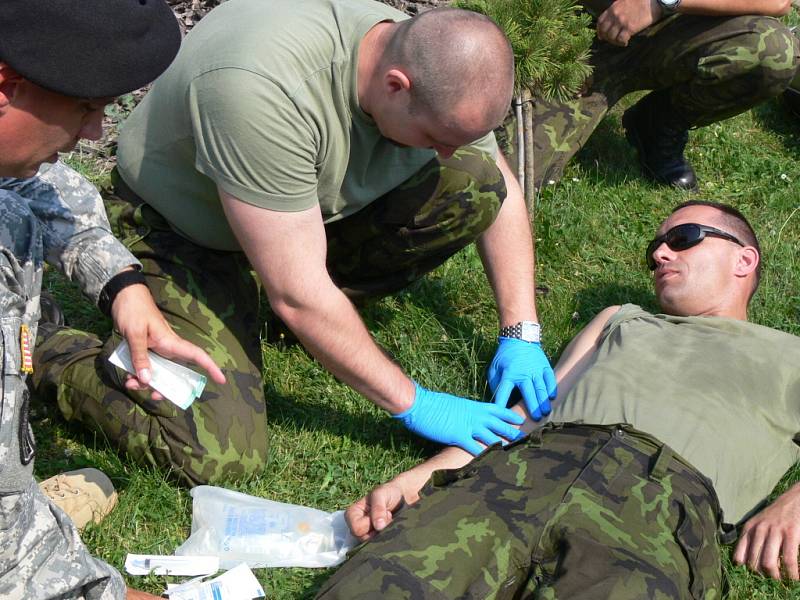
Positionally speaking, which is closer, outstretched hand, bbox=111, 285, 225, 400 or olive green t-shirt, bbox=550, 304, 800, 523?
outstretched hand, bbox=111, 285, 225, 400

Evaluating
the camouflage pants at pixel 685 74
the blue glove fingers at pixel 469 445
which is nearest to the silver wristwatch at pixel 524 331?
the blue glove fingers at pixel 469 445

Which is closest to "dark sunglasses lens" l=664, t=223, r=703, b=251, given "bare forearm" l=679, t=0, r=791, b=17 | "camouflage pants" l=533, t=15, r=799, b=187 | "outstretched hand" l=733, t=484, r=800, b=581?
"outstretched hand" l=733, t=484, r=800, b=581

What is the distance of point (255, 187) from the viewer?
2910 mm

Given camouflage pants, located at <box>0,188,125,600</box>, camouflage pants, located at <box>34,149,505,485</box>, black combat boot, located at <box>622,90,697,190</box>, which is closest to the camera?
camouflage pants, located at <box>0,188,125,600</box>

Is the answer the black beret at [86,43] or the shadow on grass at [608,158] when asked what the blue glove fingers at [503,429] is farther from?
the shadow on grass at [608,158]

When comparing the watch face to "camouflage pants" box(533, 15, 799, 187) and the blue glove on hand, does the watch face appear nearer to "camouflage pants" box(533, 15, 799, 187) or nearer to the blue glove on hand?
the blue glove on hand

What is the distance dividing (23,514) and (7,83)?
943 millimetres

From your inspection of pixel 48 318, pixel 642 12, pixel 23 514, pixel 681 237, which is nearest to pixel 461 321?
pixel 681 237

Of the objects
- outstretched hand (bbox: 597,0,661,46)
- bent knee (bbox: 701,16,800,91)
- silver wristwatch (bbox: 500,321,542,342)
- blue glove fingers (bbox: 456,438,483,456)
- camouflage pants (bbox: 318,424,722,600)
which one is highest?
outstretched hand (bbox: 597,0,661,46)

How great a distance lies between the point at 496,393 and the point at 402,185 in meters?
0.90

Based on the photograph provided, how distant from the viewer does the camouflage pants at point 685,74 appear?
187 inches

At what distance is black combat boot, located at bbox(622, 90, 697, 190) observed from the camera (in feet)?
17.0

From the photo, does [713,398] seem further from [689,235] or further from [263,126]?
[263,126]

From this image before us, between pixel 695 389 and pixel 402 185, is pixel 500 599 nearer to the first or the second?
pixel 695 389
